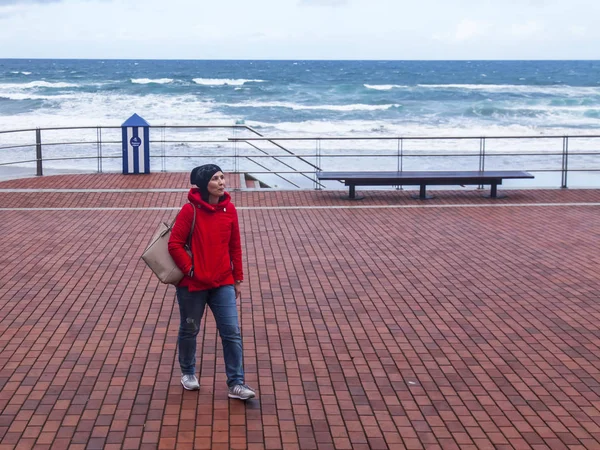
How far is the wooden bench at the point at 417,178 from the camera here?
1416 cm

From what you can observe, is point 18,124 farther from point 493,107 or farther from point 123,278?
point 123,278

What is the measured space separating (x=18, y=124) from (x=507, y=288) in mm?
36536

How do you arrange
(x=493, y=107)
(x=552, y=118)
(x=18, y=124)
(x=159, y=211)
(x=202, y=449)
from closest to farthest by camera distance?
(x=202, y=449) → (x=159, y=211) → (x=18, y=124) → (x=552, y=118) → (x=493, y=107)

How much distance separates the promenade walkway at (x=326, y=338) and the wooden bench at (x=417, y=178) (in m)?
1.77

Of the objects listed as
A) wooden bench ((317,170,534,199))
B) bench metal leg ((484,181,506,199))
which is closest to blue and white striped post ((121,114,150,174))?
wooden bench ((317,170,534,199))

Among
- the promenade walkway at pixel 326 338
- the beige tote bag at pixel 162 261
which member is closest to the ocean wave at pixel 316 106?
the promenade walkway at pixel 326 338

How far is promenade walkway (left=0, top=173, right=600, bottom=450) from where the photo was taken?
5309mm

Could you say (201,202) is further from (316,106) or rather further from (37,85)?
(37,85)

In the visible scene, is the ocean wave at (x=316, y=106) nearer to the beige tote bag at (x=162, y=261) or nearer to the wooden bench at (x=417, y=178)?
the wooden bench at (x=417, y=178)

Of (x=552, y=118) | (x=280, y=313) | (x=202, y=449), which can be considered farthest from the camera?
(x=552, y=118)

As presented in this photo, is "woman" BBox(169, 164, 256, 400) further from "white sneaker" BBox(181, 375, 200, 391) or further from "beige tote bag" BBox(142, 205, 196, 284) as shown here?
"white sneaker" BBox(181, 375, 200, 391)

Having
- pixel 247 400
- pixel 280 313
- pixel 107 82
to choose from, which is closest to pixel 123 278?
pixel 280 313

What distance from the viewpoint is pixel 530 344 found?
6.89 meters

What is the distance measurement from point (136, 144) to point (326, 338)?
32.2 feet
